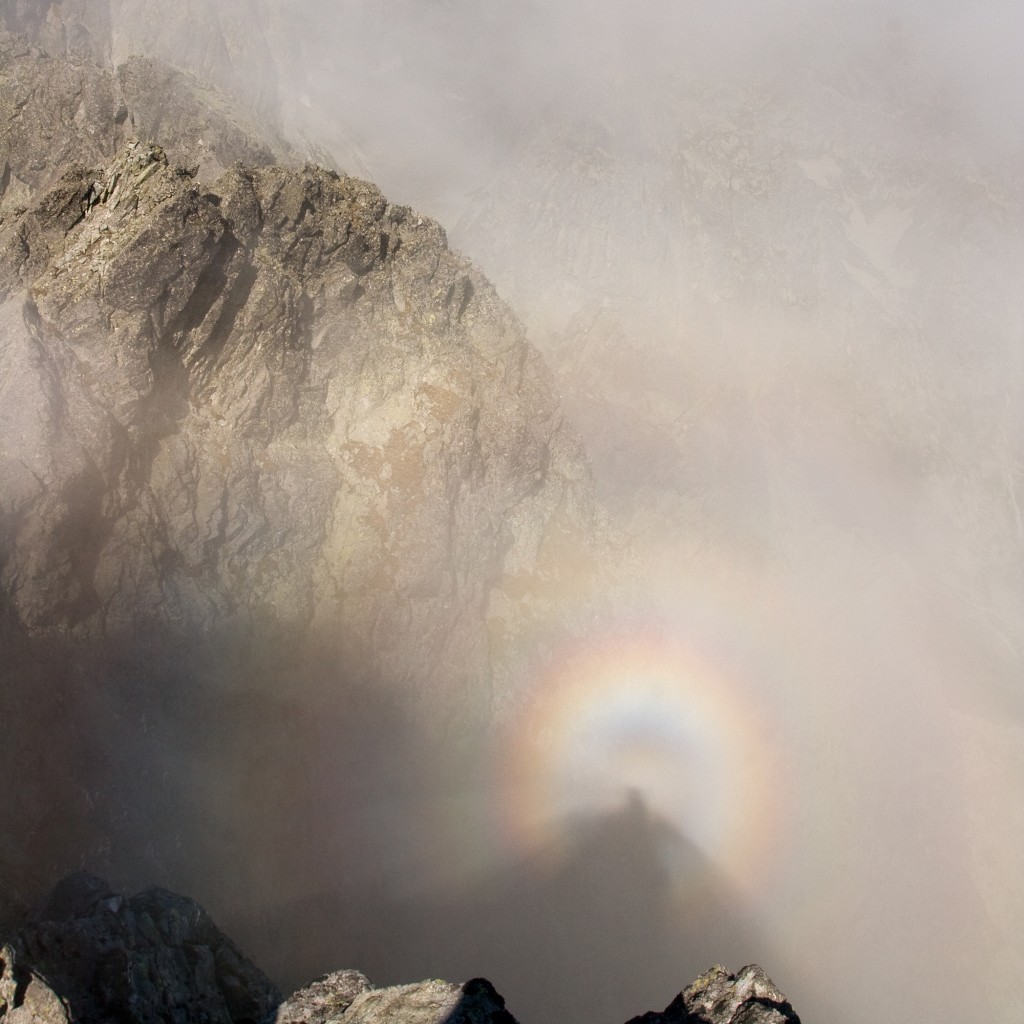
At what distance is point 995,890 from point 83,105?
5731 centimetres

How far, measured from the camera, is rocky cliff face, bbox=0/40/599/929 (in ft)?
66.5

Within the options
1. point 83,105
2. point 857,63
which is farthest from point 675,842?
point 857,63

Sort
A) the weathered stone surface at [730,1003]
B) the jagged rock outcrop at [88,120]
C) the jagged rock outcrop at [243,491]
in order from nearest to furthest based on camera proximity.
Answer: the weathered stone surface at [730,1003] < the jagged rock outcrop at [243,491] < the jagged rock outcrop at [88,120]

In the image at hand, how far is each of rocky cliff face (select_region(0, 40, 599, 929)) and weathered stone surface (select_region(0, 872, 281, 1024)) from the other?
11.2ft

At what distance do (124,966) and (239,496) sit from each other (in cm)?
1288

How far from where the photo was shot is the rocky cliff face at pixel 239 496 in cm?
2027

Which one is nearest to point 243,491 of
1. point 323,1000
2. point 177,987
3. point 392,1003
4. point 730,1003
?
point 177,987

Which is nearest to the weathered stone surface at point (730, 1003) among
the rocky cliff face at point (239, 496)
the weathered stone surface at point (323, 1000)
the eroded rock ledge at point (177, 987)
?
the eroded rock ledge at point (177, 987)

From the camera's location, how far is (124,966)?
14.2 meters

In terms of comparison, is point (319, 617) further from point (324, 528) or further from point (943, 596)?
point (943, 596)

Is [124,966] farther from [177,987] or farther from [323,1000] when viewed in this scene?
[323,1000]

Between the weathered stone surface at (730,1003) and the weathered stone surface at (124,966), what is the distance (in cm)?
865

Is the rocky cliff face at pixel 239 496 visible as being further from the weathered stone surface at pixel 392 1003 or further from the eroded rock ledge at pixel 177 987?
the weathered stone surface at pixel 392 1003

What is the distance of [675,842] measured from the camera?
103 ft
